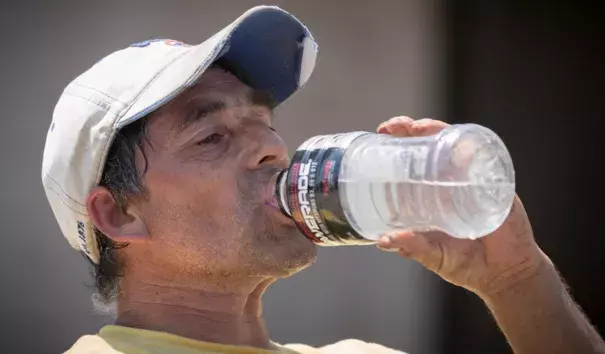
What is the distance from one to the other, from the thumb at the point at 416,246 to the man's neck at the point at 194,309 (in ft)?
1.05

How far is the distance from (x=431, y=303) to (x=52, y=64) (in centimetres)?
126

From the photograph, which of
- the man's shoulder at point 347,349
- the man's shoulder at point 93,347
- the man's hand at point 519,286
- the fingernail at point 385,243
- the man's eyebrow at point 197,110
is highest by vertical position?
the man's eyebrow at point 197,110

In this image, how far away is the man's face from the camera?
118 cm

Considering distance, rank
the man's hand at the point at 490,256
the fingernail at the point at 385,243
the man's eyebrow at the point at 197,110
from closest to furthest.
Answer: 1. the fingernail at the point at 385,243
2. the man's hand at the point at 490,256
3. the man's eyebrow at the point at 197,110

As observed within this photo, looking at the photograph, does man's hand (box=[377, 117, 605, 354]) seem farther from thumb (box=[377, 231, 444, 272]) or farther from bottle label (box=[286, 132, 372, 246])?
bottle label (box=[286, 132, 372, 246])

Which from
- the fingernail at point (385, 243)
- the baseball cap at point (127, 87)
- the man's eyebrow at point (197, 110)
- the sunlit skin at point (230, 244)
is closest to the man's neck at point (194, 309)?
the sunlit skin at point (230, 244)

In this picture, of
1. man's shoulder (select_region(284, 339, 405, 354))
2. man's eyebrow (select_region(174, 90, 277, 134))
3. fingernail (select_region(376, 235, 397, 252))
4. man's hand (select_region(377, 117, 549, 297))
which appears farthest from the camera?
man's shoulder (select_region(284, 339, 405, 354))

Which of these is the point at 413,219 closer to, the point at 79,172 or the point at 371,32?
the point at 79,172

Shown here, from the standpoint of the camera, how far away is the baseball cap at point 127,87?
1.19 m

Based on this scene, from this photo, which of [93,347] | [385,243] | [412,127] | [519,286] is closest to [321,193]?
[385,243]

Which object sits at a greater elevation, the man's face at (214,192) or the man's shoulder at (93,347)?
the man's face at (214,192)

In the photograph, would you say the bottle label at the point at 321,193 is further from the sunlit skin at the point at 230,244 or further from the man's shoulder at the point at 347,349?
the man's shoulder at the point at 347,349

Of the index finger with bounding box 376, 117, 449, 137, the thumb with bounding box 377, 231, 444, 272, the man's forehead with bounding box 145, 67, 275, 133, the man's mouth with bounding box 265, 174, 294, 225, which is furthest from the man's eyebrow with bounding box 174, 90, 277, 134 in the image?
the thumb with bounding box 377, 231, 444, 272

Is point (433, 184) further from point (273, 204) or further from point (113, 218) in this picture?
point (113, 218)
